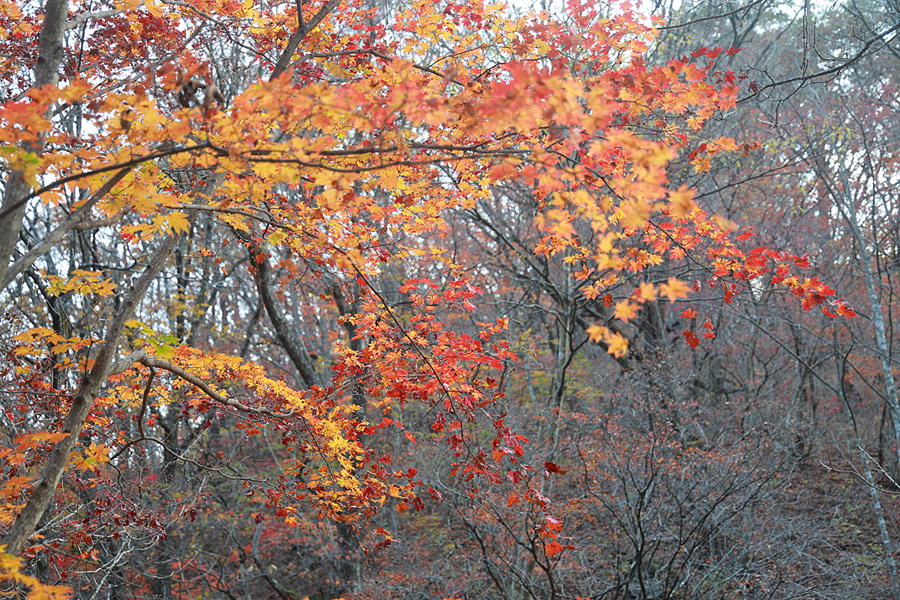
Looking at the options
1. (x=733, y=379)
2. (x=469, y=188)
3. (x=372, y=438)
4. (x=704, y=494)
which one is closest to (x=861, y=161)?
(x=733, y=379)

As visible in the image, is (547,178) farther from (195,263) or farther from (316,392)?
(195,263)

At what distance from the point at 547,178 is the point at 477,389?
108 inches

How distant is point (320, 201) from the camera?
3.09 metres

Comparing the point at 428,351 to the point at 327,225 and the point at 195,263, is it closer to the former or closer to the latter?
the point at 327,225

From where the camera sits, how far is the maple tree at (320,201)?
1.96 m

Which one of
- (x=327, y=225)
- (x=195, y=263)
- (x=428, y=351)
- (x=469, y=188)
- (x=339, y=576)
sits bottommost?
(x=339, y=576)

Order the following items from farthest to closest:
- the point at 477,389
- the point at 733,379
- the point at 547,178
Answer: the point at 733,379, the point at 477,389, the point at 547,178

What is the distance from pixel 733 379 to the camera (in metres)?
12.8

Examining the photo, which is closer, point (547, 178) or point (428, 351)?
point (547, 178)

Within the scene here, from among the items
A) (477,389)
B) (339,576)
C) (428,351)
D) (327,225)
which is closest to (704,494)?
(477,389)

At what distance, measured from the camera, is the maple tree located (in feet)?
6.43

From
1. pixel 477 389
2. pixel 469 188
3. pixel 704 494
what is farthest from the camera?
pixel 704 494

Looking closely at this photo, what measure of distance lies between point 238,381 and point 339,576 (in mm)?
6158

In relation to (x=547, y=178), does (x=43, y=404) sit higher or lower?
lower
